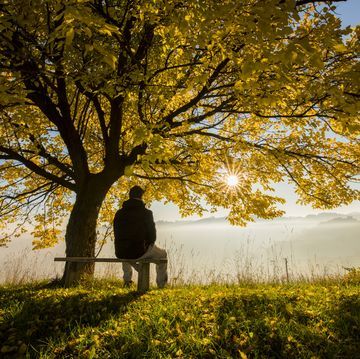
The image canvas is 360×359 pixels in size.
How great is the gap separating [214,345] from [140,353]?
0.79 metres

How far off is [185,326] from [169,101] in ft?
17.9

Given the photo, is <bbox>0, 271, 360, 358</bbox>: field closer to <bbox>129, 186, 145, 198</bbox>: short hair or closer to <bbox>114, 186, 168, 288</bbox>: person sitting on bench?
<bbox>114, 186, 168, 288</bbox>: person sitting on bench

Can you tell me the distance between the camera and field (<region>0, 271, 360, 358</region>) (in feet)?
10.8

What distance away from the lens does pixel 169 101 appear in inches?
310

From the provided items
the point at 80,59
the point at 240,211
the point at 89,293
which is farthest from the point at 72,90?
the point at 240,211

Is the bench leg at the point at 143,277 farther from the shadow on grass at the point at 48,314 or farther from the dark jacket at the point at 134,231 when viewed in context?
the dark jacket at the point at 134,231

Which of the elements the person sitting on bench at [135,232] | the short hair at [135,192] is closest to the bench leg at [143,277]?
the person sitting on bench at [135,232]

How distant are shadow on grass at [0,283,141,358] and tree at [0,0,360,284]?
1.94 m

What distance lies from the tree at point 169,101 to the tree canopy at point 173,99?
36 mm

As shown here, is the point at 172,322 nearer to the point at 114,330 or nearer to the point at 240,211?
the point at 114,330

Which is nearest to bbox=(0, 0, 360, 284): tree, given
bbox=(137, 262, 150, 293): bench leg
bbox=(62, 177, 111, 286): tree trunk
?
bbox=(62, 177, 111, 286): tree trunk

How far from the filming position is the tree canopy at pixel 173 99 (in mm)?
4137

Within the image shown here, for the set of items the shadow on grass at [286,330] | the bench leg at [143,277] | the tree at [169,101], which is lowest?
the shadow on grass at [286,330]

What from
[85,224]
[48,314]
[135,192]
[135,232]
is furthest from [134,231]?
[85,224]
